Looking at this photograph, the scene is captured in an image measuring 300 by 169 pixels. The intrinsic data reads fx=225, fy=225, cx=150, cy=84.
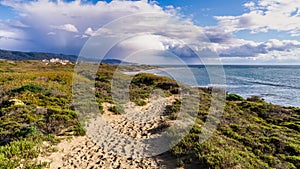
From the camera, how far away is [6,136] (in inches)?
382

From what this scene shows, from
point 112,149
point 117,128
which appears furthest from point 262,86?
point 112,149

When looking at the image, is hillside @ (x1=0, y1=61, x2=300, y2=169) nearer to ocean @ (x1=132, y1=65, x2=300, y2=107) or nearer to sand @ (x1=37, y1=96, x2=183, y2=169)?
sand @ (x1=37, y1=96, x2=183, y2=169)

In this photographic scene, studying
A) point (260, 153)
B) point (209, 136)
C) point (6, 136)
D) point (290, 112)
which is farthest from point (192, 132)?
point (290, 112)

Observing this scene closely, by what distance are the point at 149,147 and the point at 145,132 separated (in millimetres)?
1963

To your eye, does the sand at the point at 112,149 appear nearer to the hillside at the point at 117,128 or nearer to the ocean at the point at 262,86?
the hillside at the point at 117,128

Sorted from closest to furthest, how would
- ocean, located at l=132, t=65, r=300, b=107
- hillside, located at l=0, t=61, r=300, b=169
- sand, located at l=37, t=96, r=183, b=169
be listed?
hillside, located at l=0, t=61, r=300, b=169
sand, located at l=37, t=96, r=183, b=169
ocean, located at l=132, t=65, r=300, b=107

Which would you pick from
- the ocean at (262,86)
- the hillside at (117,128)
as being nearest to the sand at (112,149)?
the hillside at (117,128)

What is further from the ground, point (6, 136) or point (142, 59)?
point (142, 59)

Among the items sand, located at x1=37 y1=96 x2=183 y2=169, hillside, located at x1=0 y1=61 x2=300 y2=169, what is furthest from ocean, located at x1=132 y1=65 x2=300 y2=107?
sand, located at x1=37 y1=96 x2=183 y2=169

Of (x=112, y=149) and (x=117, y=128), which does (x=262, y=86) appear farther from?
(x=112, y=149)

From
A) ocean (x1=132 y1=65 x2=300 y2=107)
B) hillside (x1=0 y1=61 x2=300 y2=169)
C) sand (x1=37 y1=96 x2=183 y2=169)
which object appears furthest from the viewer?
ocean (x1=132 y1=65 x2=300 y2=107)

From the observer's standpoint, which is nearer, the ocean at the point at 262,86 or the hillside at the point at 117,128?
the hillside at the point at 117,128

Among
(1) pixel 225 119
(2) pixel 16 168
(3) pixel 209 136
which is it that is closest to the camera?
(2) pixel 16 168

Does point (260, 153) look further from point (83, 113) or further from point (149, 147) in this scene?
point (83, 113)
